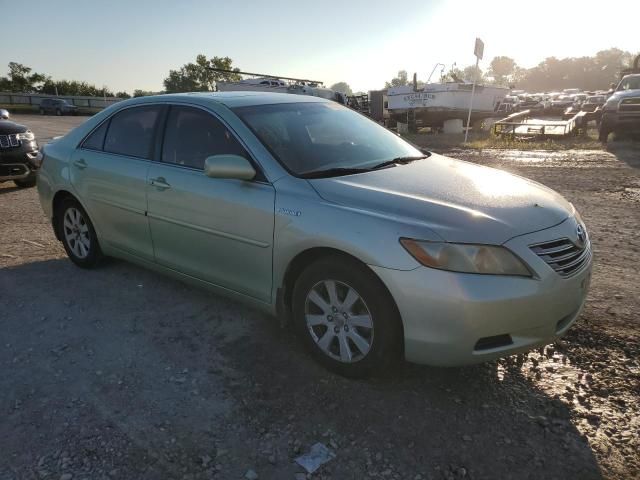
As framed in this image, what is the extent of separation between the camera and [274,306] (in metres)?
3.17

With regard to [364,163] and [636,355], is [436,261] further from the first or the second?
[636,355]

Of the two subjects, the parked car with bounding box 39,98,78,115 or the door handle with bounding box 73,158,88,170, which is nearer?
the door handle with bounding box 73,158,88,170

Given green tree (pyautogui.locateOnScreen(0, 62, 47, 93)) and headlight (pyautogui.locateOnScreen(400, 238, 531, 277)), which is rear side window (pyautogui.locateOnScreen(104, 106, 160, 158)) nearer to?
headlight (pyautogui.locateOnScreen(400, 238, 531, 277))

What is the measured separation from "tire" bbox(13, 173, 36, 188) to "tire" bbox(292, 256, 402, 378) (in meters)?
7.90

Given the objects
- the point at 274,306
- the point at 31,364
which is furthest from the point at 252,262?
the point at 31,364

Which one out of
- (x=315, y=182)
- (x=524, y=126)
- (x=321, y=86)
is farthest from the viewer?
(x=321, y=86)

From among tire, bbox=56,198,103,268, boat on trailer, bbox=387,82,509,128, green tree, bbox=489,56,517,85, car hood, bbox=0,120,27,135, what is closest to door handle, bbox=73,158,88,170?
tire, bbox=56,198,103,268

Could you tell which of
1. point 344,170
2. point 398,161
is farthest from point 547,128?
point 344,170

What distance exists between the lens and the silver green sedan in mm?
2488

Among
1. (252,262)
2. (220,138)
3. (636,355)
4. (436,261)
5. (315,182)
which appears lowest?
(636,355)

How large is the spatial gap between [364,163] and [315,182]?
1.90ft

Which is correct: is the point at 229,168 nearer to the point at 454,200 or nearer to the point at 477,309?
the point at 454,200

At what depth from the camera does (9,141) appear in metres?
8.26

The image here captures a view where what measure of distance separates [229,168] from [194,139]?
0.75m
